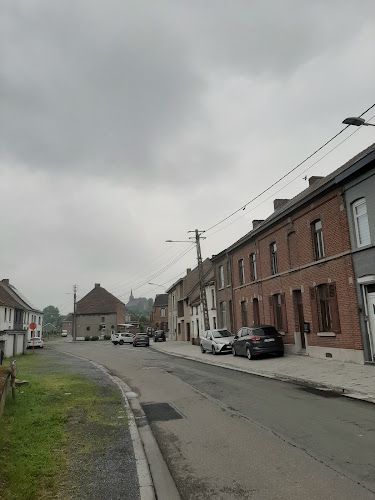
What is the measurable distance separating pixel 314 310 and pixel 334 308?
1776 mm

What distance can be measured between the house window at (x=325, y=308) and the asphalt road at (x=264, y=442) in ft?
21.1

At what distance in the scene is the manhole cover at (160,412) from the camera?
8.10 m

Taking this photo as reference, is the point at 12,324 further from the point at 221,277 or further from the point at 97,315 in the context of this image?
the point at 97,315

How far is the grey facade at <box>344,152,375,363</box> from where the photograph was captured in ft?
47.3

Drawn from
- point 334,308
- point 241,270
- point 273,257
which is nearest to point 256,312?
point 241,270

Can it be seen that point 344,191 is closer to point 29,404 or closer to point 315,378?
point 315,378

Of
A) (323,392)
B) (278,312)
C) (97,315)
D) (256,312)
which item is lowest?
(323,392)

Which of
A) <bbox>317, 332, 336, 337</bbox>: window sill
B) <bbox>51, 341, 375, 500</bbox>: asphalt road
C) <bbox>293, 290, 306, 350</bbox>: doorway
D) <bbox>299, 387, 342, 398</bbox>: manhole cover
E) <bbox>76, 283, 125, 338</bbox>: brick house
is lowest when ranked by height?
<bbox>299, 387, 342, 398</bbox>: manhole cover

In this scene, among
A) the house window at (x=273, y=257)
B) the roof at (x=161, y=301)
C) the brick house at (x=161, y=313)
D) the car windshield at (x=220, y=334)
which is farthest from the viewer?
the roof at (x=161, y=301)

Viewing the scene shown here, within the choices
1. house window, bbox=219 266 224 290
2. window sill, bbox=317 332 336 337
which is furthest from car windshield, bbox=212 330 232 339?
window sill, bbox=317 332 336 337

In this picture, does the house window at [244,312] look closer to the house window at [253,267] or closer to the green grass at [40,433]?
the house window at [253,267]

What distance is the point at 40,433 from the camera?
20.9ft

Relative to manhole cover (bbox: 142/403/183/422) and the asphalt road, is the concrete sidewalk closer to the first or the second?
the asphalt road

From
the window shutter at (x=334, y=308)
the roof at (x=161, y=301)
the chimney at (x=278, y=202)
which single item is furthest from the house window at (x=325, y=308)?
the roof at (x=161, y=301)
